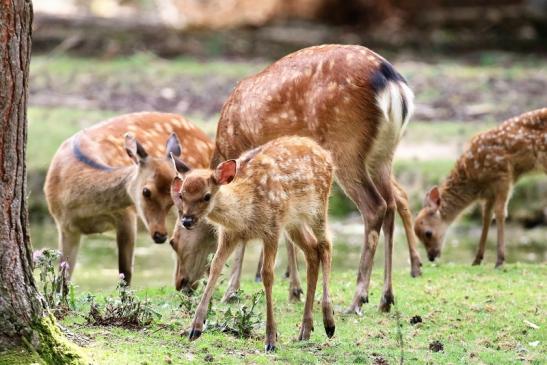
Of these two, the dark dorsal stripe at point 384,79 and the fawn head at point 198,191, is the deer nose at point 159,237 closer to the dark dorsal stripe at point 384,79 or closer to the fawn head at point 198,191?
the dark dorsal stripe at point 384,79

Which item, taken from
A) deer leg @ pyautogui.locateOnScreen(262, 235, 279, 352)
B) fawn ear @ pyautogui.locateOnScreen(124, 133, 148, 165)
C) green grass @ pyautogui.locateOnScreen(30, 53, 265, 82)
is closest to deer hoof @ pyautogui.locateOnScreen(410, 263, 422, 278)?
fawn ear @ pyautogui.locateOnScreen(124, 133, 148, 165)

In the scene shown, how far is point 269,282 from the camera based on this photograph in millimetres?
6316

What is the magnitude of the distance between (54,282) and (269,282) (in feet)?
4.21

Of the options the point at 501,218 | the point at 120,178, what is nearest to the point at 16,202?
the point at 120,178

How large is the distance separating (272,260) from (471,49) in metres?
14.9

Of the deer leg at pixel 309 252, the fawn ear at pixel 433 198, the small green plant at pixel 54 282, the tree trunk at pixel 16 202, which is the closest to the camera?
the tree trunk at pixel 16 202

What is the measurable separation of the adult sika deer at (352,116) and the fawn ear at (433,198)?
239cm

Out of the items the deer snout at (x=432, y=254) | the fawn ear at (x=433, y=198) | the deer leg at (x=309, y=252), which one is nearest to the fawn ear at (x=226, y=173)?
the deer leg at (x=309, y=252)

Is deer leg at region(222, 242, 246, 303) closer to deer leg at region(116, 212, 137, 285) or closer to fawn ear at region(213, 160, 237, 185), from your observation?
deer leg at region(116, 212, 137, 285)

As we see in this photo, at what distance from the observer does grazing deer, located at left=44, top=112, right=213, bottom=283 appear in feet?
→ 27.2

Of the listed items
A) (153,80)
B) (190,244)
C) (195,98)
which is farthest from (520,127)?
(153,80)

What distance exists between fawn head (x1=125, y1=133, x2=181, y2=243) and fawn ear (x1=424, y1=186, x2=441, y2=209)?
9.93 ft

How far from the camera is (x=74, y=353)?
→ 529 cm

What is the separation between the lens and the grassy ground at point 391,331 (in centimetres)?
596
